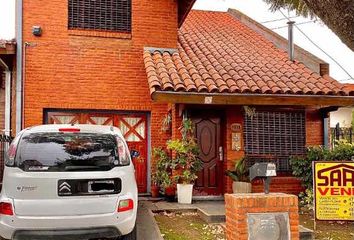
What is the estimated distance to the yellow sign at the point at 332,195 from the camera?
721 centimetres

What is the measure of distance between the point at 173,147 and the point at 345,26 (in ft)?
22.6

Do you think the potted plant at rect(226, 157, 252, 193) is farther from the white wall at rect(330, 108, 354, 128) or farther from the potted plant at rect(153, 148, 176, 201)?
the white wall at rect(330, 108, 354, 128)

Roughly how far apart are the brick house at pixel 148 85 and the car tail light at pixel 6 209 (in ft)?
18.7

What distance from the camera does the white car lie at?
5.35m

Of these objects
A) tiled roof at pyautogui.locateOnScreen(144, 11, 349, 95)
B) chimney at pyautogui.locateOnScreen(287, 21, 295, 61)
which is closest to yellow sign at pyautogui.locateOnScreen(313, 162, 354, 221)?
tiled roof at pyautogui.locateOnScreen(144, 11, 349, 95)

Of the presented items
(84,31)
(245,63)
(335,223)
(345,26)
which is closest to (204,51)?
(245,63)

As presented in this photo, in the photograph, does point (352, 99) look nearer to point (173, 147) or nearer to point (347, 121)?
point (173, 147)

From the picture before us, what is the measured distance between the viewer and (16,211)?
5.34 meters

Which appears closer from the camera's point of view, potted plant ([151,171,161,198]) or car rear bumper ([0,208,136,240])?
car rear bumper ([0,208,136,240])

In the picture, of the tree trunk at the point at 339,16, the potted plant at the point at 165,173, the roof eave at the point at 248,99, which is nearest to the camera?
the tree trunk at the point at 339,16

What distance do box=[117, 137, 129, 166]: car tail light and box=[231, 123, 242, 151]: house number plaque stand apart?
5.76 meters

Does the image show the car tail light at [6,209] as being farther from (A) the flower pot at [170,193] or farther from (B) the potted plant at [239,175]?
(B) the potted plant at [239,175]

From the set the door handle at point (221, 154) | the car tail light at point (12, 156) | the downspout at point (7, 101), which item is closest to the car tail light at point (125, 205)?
the car tail light at point (12, 156)

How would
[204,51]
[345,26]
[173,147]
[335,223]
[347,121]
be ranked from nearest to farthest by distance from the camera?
[345,26] < [335,223] < [173,147] < [204,51] < [347,121]
